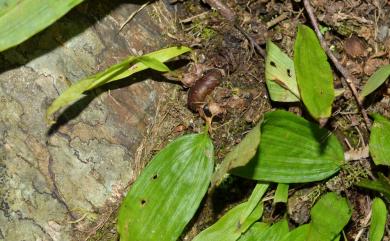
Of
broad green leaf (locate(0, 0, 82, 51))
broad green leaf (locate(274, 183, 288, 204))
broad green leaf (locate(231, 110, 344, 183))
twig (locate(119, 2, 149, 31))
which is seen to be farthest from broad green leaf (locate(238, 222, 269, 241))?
broad green leaf (locate(0, 0, 82, 51))

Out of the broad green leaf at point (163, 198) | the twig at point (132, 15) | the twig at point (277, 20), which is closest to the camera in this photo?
the broad green leaf at point (163, 198)

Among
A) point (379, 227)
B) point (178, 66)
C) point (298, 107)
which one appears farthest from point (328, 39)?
point (379, 227)

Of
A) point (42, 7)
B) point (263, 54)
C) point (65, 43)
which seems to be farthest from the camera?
point (263, 54)

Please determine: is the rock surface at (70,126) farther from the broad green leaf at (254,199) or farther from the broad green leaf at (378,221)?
the broad green leaf at (378,221)

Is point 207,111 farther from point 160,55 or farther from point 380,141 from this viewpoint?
point 380,141

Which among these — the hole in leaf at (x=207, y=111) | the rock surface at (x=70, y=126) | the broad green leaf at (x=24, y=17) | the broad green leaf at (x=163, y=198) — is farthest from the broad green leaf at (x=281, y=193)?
the broad green leaf at (x=24, y=17)

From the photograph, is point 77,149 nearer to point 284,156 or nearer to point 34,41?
point 34,41
